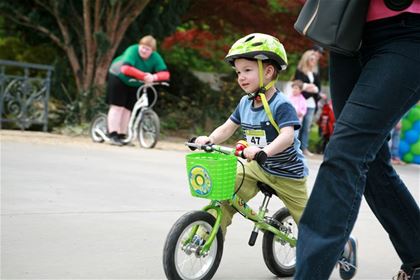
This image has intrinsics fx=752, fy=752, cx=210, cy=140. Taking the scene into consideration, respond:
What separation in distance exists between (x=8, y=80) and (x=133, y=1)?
2713 mm

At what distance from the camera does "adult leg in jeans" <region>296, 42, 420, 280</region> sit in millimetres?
2725

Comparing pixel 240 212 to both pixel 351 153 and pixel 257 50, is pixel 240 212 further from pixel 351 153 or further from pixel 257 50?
pixel 351 153

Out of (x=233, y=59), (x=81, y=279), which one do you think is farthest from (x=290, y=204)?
(x=81, y=279)

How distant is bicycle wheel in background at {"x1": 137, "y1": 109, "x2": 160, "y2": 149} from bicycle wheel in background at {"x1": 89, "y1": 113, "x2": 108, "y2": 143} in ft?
2.29

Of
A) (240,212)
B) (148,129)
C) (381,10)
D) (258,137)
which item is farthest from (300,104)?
(381,10)

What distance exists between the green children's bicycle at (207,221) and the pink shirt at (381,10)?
2.80 ft

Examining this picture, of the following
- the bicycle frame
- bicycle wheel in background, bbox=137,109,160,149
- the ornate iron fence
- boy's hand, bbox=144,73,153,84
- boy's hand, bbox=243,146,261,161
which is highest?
boy's hand, bbox=243,146,261,161

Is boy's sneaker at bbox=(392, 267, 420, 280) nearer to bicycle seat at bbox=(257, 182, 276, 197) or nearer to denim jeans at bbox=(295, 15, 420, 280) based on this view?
denim jeans at bbox=(295, 15, 420, 280)

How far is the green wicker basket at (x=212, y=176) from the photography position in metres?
3.53

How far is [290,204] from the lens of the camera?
4098 millimetres

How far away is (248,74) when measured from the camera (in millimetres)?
3980

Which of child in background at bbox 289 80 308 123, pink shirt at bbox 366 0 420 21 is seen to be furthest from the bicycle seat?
child in background at bbox 289 80 308 123

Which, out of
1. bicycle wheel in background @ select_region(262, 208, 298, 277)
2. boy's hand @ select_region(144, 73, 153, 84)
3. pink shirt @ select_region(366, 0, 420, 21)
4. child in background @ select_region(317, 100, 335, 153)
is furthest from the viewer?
child in background @ select_region(317, 100, 335, 153)

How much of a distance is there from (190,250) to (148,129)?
762 cm
